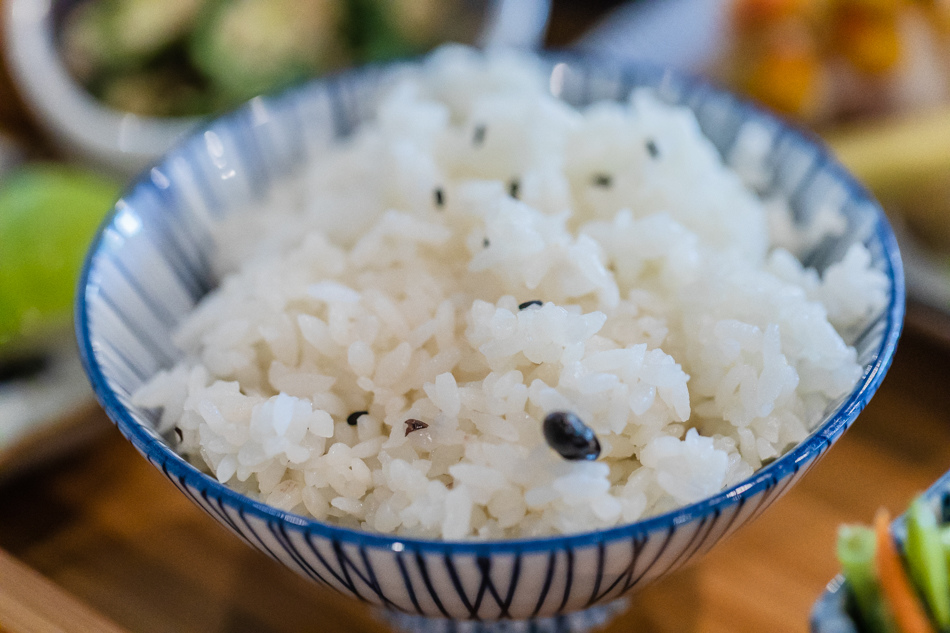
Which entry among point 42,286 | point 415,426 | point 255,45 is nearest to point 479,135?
point 415,426

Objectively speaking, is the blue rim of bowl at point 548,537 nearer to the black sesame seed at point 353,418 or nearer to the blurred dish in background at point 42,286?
the black sesame seed at point 353,418

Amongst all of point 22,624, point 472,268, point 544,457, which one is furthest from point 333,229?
point 22,624

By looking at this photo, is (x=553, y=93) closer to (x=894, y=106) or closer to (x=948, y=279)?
(x=948, y=279)

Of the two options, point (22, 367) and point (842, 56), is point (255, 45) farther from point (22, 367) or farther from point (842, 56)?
point (842, 56)

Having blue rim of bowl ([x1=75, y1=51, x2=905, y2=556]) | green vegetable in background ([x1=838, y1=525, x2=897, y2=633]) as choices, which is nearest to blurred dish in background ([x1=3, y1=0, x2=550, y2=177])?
blue rim of bowl ([x1=75, y1=51, x2=905, y2=556])

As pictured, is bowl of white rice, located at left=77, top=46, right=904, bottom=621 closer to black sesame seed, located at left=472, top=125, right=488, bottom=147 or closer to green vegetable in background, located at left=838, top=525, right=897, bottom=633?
black sesame seed, located at left=472, top=125, right=488, bottom=147

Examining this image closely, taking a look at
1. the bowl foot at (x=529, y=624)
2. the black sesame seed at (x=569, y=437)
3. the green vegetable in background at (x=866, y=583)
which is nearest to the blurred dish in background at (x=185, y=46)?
the bowl foot at (x=529, y=624)

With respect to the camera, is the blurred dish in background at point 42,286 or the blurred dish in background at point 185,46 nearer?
the blurred dish in background at point 42,286
